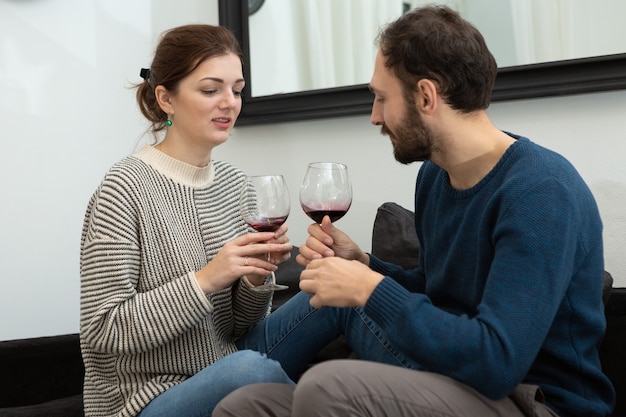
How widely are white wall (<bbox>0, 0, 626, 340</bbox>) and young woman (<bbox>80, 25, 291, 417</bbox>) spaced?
2.24 ft

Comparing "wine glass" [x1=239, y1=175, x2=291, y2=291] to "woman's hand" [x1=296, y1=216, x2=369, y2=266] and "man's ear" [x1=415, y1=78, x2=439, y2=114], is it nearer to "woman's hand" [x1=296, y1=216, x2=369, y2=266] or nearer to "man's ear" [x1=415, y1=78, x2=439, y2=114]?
"woman's hand" [x1=296, y1=216, x2=369, y2=266]

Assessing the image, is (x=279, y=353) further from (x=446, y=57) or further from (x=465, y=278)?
(x=446, y=57)

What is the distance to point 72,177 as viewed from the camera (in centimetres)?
285

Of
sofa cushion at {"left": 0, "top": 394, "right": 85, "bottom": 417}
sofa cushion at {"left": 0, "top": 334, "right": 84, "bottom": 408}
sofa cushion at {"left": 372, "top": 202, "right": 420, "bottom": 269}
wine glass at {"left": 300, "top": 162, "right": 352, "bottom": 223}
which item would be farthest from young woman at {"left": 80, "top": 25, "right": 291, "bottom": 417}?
sofa cushion at {"left": 0, "top": 334, "right": 84, "bottom": 408}

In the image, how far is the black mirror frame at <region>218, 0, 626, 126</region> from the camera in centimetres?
210

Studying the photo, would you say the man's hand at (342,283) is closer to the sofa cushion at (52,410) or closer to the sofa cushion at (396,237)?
the sofa cushion at (396,237)

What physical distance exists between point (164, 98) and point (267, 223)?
1.56ft

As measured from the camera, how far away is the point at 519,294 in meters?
1.26

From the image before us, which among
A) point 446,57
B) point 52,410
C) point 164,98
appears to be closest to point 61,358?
point 52,410

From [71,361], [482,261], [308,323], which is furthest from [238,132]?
[482,261]

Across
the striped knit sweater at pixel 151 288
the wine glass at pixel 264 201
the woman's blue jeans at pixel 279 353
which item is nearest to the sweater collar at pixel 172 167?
the striped knit sweater at pixel 151 288

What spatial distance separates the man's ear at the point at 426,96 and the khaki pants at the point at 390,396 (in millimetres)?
503

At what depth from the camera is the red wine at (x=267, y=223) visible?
5.49ft

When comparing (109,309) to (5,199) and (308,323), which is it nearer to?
(308,323)
